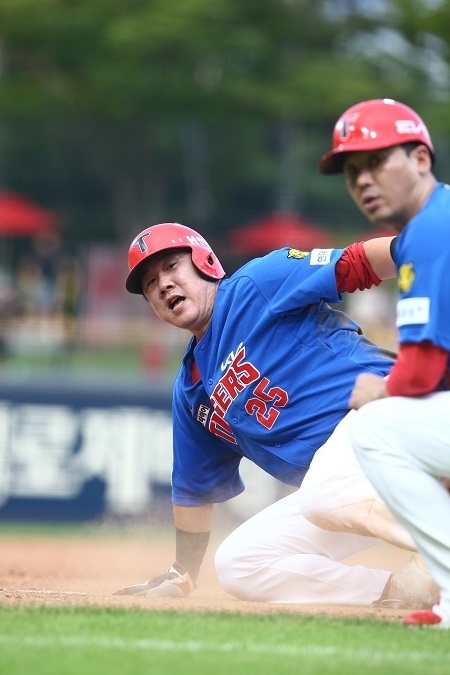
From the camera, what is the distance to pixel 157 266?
209 inches

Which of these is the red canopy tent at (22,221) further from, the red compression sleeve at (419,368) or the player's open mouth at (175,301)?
the red compression sleeve at (419,368)

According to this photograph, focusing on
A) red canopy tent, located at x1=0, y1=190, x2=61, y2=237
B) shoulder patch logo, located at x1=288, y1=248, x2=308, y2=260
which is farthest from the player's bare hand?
red canopy tent, located at x1=0, y1=190, x2=61, y2=237

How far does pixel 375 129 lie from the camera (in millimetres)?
4062

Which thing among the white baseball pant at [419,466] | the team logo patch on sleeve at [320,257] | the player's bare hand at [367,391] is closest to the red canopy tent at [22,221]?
the team logo patch on sleeve at [320,257]

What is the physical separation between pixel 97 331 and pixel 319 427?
28.7 feet

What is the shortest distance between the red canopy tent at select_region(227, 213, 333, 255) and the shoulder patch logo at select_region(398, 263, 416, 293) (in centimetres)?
1552

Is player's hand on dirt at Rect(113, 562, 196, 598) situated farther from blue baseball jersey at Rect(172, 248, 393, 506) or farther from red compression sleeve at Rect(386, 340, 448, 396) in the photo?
red compression sleeve at Rect(386, 340, 448, 396)

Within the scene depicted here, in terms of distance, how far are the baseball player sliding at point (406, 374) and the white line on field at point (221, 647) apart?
46 cm

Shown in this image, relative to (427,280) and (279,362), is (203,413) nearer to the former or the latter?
(279,362)

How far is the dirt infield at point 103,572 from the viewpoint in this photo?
492cm

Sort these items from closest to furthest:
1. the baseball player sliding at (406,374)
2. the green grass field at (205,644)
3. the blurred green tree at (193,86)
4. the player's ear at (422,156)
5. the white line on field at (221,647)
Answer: the green grass field at (205,644) → the white line on field at (221,647) → the baseball player sliding at (406,374) → the player's ear at (422,156) → the blurred green tree at (193,86)

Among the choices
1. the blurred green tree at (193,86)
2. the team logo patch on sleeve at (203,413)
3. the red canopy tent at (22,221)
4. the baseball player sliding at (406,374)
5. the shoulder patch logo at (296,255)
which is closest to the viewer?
the baseball player sliding at (406,374)

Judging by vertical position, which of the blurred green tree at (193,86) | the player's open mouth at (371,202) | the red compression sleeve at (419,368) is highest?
the blurred green tree at (193,86)

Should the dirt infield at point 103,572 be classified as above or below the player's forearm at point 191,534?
below
